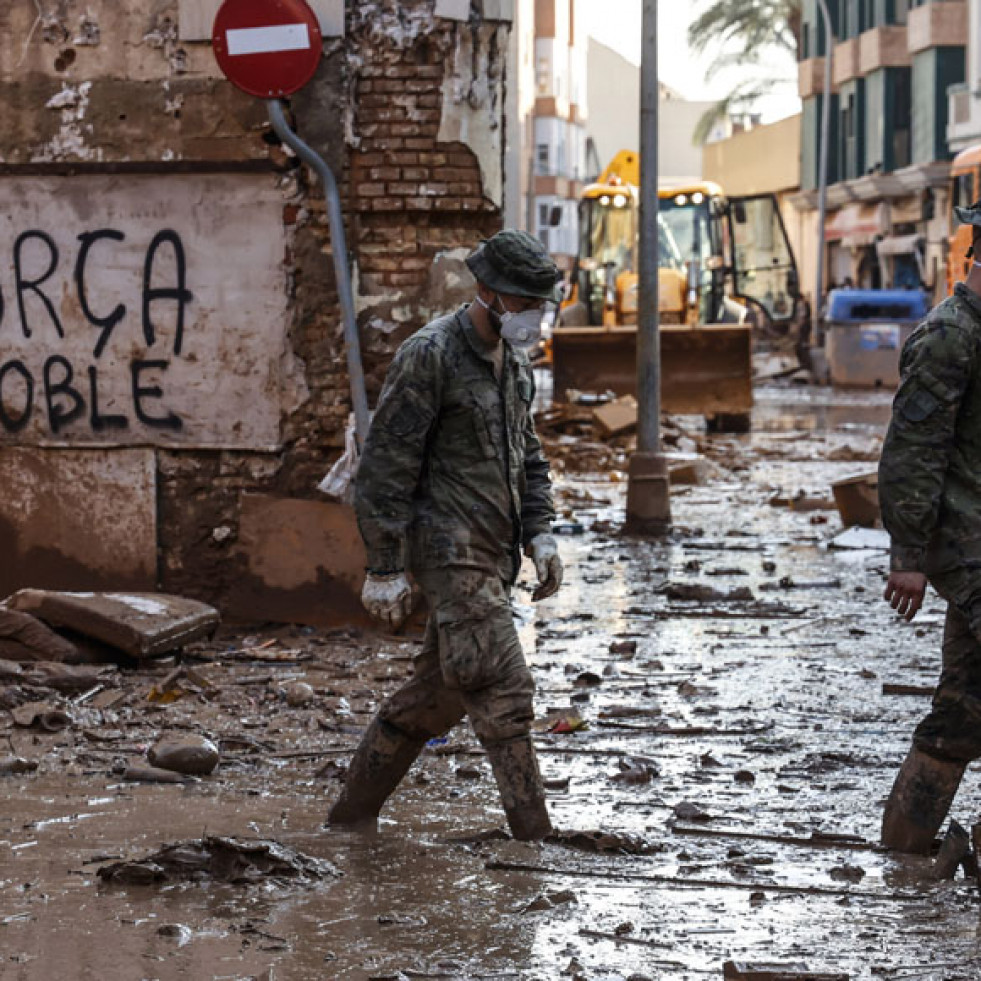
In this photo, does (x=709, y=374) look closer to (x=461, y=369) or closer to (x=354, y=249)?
(x=354, y=249)

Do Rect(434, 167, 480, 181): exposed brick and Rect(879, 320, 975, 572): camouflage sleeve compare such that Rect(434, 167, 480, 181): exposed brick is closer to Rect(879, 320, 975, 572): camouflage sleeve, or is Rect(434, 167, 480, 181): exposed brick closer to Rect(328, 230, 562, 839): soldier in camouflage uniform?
Rect(328, 230, 562, 839): soldier in camouflage uniform

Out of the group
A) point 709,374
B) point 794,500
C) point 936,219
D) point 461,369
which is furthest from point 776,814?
point 936,219

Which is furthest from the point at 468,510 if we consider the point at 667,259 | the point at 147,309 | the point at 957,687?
the point at 667,259

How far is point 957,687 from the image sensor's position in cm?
576

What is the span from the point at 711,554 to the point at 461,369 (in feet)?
25.9

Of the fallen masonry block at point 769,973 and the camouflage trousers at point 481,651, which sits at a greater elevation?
the camouflage trousers at point 481,651

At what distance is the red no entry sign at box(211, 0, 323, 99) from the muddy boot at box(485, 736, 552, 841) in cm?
477

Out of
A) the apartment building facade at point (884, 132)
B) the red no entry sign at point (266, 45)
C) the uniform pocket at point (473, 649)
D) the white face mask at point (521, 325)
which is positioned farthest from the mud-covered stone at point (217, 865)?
the apartment building facade at point (884, 132)

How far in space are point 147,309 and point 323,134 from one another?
1.29 metres

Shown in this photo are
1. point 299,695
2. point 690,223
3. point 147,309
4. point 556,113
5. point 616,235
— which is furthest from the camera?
point 556,113

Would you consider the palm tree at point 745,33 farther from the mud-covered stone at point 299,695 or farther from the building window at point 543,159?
the mud-covered stone at point 299,695

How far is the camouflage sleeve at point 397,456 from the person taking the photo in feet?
19.0

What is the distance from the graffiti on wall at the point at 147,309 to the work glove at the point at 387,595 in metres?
4.49

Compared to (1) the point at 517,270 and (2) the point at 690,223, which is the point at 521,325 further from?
(2) the point at 690,223
